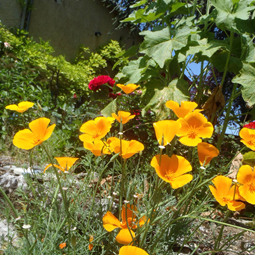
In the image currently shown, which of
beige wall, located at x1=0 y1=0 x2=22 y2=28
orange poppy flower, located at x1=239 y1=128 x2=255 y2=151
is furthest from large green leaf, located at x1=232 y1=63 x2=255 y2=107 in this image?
beige wall, located at x1=0 y1=0 x2=22 y2=28

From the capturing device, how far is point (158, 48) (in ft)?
5.45

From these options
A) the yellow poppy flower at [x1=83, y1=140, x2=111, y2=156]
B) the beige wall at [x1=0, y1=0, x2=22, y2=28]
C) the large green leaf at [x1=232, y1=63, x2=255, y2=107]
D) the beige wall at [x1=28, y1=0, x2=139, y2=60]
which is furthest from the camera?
the beige wall at [x1=28, y1=0, x2=139, y2=60]

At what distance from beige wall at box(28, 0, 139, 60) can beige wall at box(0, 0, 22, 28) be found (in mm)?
390

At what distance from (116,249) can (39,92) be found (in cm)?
302

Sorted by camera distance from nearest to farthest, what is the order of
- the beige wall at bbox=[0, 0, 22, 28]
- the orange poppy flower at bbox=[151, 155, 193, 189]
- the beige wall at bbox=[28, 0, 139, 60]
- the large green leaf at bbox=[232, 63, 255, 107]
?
the orange poppy flower at bbox=[151, 155, 193, 189] → the large green leaf at bbox=[232, 63, 255, 107] → the beige wall at bbox=[0, 0, 22, 28] → the beige wall at bbox=[28, 0, 139, 60]

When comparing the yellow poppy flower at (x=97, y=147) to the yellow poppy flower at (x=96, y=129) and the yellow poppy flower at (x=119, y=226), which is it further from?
the yellow poppy flower at (x=119, y=226)

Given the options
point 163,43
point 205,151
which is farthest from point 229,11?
point 205,151

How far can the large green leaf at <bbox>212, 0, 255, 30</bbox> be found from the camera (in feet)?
5.00

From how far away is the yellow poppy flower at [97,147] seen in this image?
2.66 feet

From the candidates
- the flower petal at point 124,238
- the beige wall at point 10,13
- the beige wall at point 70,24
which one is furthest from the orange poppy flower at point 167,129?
the beige wall at point 70,24

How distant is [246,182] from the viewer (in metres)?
0.75

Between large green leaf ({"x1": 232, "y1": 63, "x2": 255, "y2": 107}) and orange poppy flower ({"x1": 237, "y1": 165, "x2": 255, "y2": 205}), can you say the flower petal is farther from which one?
large green leaf ({"x1": 232, "y1": 63, "x2": 255, "y2": 107})

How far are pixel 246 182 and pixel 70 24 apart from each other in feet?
24.8

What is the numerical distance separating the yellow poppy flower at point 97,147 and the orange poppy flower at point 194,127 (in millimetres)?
269
